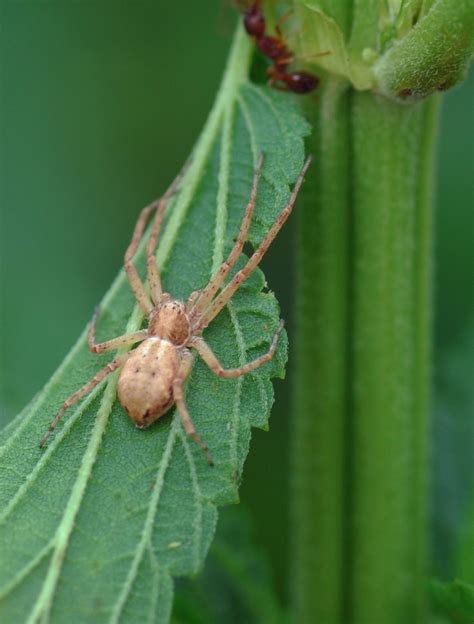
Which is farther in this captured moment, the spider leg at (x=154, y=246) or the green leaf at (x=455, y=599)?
the spider leg at (x=154, y=246)

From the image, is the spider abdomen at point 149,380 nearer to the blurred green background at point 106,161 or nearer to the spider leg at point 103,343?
the spider leg at point 103,343

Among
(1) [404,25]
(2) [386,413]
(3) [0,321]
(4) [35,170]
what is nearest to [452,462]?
(2) [386,413]

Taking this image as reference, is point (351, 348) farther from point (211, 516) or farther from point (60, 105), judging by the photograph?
point (60, 105)

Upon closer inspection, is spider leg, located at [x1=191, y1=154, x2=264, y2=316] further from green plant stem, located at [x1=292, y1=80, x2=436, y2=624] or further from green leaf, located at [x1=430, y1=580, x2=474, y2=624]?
green leaf, located at [x1=430, y1=580, x2=474, y2=624]

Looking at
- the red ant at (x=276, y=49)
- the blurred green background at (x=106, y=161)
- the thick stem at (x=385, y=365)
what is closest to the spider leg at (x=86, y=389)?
the thick stem at (x=385, y=365)

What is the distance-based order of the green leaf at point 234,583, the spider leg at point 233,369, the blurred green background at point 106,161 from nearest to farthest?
the spider leg at point 233,369 → the green leaf at point 234,583 → the blurred green background at point 106,161

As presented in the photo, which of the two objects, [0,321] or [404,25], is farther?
[0,321]

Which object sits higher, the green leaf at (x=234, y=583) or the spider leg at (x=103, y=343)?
the spider leg at (x=103, y=343)
